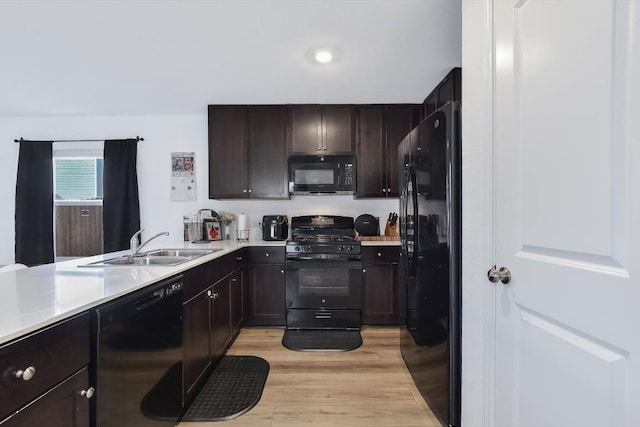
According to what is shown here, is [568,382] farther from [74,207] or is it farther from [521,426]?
[74,207]

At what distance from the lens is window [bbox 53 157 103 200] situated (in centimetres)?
354

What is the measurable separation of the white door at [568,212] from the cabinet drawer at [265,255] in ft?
6.93

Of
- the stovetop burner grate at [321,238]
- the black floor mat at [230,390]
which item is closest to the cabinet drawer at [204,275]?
the black floor mat at [230,390]

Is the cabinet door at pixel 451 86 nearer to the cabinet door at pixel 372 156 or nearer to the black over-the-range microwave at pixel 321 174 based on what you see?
the cabinet door at pixel 372 156

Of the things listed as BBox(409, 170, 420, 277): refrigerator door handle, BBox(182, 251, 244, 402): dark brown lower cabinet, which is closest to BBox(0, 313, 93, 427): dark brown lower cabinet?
BBox(182, 251, 244, 402): dark brown lower cabinet

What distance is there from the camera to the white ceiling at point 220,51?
1691mm

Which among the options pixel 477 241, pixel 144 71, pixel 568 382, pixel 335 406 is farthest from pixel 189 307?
pixel 144 71

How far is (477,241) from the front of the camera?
131 centimetres

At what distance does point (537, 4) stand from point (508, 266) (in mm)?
914

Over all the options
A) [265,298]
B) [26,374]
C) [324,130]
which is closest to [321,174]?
[324,130]

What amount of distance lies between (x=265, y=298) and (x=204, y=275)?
1.13m

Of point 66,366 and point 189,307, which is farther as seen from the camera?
point 189,307

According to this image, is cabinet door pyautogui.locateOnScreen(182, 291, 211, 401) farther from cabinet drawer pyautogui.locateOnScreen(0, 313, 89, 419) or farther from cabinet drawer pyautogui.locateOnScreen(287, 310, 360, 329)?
cabinet drawer pyautogui.locateOnScreen(287, 310, 360, 329)

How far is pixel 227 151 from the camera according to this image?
3.15m
